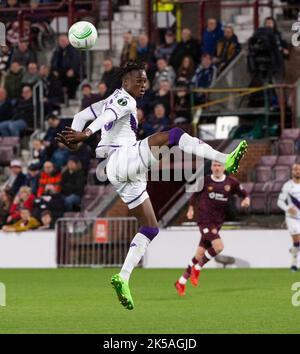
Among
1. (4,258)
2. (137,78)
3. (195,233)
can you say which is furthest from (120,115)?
(4,258)

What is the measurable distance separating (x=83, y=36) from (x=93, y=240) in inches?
422

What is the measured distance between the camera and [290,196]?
2381cm

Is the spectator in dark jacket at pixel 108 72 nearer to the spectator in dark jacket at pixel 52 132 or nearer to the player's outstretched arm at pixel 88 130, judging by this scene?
the spectator in dark jacket at pixel 52 132

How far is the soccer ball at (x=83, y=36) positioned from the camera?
15.9 metres

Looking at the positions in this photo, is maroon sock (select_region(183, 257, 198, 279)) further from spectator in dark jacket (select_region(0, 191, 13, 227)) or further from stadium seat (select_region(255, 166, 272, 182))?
spectator in dark jacket (select_region(0, 191, 13, 227))

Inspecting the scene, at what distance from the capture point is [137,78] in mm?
15492

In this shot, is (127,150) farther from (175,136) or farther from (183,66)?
(183,66)

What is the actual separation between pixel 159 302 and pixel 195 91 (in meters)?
11.6

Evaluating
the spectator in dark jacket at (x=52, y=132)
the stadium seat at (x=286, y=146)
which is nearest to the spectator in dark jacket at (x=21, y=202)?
the spectator in dark jacket at (x=52, y=132)

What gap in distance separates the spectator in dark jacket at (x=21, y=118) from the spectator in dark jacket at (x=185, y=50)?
11.5 feet

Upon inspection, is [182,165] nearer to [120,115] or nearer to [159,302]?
[159,302]

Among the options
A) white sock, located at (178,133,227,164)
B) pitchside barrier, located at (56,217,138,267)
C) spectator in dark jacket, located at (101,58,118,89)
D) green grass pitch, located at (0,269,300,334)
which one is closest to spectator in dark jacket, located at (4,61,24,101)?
spectator in dark jacket, located at (101,58,118,89)

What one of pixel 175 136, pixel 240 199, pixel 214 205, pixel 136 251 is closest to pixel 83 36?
pixel 175 136

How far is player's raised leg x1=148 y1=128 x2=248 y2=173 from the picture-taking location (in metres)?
14.3
